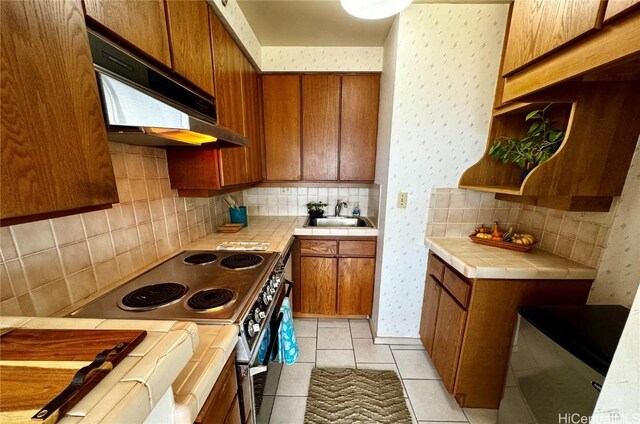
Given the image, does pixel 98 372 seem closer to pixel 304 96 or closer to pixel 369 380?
pixel 369 380

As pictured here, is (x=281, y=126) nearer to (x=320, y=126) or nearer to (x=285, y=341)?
(x=320, y=126)

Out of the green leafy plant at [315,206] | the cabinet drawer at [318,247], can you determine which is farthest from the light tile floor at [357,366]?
the green leafy plant at [315,206]

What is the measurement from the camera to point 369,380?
5.05 feet

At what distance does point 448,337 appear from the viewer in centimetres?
139

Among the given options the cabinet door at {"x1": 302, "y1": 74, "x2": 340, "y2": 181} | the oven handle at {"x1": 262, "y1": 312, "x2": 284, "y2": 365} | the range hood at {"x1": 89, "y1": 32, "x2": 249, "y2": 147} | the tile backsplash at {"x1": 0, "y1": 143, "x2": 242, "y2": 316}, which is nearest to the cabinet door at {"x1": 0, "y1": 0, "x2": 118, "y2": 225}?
the range hood at {"x1": 89, "y1": 32, "x2": 249, "y2": 147}

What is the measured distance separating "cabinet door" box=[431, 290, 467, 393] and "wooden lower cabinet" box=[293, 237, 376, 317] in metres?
0.65

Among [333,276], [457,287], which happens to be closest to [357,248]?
[333,276]

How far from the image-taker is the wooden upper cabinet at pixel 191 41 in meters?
A: 0.97

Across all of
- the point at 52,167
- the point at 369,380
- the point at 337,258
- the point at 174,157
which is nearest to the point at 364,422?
the point at 369,380

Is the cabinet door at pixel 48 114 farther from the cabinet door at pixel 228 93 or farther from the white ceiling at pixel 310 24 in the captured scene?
the white ceiling at pixel 310 24

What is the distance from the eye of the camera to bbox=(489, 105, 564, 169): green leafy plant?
119 cm

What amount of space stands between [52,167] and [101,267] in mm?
674

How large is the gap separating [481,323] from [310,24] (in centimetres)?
223

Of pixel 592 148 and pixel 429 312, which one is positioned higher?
pixel 592 148
